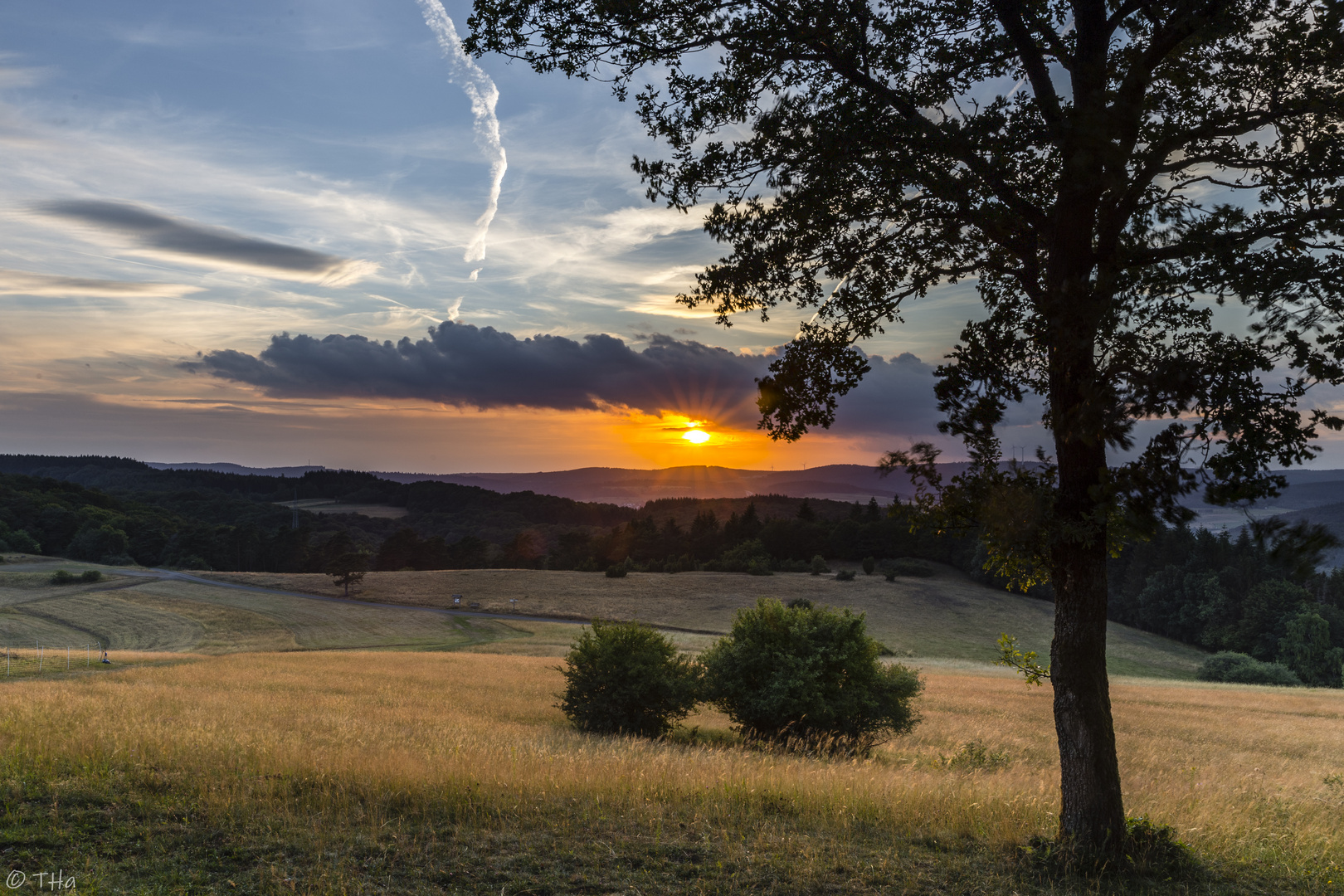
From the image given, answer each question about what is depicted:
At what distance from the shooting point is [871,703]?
17.6 meters

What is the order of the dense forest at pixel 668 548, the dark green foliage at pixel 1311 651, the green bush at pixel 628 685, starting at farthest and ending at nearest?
the dense forest at pixel 668 548, the dark green foliage at pixel 1311 651, the green bush at pixel 628 685

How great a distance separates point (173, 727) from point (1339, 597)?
11635 cm

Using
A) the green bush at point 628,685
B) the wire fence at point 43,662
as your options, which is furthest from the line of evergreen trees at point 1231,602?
the wire fence at point 43,662

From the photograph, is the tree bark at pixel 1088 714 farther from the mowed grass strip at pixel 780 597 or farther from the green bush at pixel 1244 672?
the green bush at pixel 1244 672

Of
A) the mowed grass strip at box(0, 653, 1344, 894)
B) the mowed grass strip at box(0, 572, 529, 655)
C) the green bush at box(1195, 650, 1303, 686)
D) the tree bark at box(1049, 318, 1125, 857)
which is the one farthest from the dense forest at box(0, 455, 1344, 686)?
the tree bark at box(1049, 318, 1125, 857)

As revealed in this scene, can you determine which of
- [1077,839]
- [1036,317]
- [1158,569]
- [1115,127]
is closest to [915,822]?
[1077,839]

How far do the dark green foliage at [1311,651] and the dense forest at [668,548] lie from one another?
136mm

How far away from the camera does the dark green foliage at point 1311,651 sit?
74.6 metres

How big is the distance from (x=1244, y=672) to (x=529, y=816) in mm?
75760

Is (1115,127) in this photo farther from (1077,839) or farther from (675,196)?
(1077,839)

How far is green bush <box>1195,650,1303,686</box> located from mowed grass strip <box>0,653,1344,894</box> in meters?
61.4

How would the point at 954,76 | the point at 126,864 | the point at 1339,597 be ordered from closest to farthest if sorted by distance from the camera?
the point at 126,864, the point at 954,76, the point at 1339,597

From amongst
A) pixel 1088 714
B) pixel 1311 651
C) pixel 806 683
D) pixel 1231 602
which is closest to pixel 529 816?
pixel 1088 714

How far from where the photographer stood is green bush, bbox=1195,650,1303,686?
6519 cm
